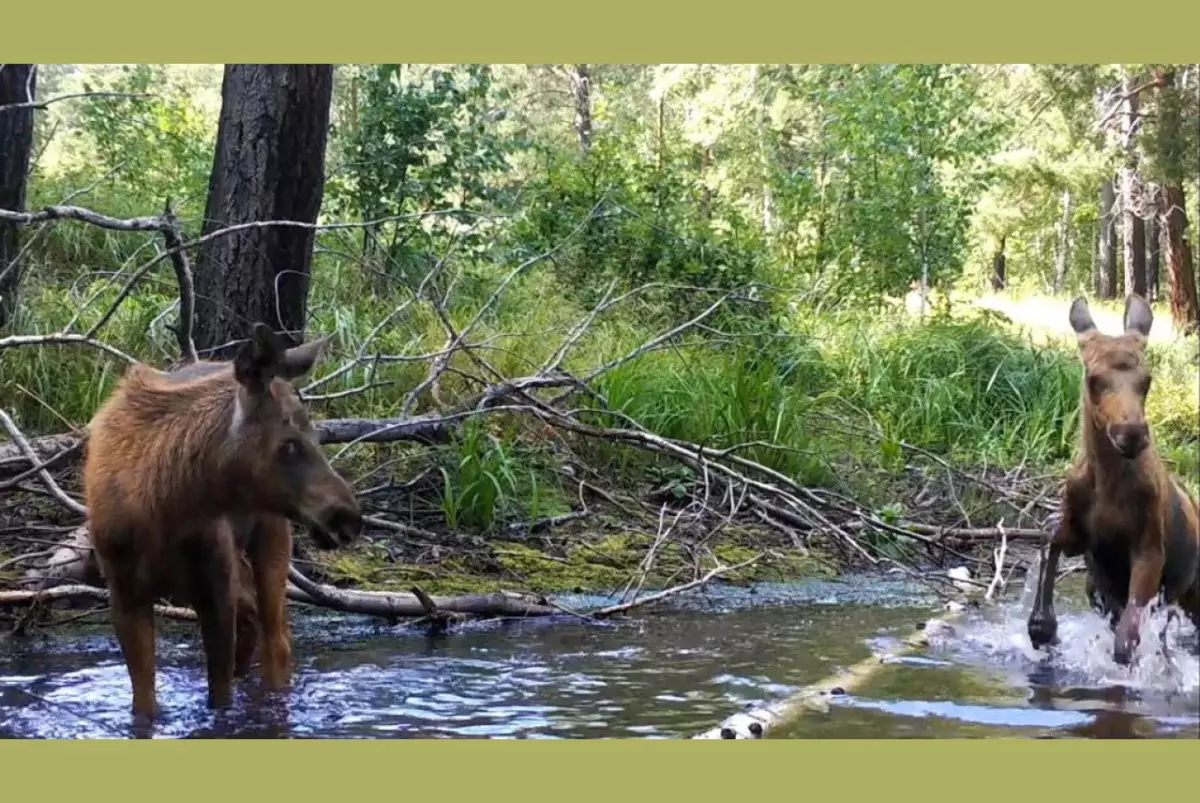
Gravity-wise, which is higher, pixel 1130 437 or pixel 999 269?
pixel 999 269

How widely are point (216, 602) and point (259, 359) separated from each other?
109 centimetres

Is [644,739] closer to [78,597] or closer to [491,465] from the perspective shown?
[78,597]

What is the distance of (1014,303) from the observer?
24.8ft

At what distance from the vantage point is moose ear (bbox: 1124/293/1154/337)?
470cm

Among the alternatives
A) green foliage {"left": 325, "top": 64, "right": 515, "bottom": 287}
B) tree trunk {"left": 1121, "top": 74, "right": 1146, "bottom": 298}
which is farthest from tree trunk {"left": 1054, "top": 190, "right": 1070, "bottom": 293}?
green foliage {"left": 325, "top": 64, "right": 515, "bottom": 287}

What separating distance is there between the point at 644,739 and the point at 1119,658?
5.53 ft

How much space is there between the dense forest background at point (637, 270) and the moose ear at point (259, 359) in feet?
5.05

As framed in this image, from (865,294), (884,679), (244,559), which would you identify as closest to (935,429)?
(865,294)

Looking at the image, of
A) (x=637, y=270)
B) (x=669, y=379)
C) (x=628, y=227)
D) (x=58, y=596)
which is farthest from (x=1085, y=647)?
(x=628, y=227)

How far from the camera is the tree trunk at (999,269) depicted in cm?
765

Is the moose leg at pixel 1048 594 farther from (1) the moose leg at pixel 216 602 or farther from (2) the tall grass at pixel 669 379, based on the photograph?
(1) the moose leg at pixel 216 602

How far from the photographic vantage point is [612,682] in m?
5.88

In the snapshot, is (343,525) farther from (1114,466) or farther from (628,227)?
(628,227)

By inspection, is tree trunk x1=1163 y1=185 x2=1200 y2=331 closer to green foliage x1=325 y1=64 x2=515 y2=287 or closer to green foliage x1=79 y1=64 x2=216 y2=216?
green foliage x1=325 y1=64 x2=515 y2=287
